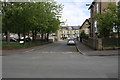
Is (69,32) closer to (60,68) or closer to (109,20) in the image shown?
(109,20)

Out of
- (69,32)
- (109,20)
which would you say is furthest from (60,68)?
(69,32)

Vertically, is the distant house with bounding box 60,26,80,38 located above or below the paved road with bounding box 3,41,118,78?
above

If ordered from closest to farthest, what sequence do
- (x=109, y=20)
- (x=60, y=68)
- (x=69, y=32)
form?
(x=60, y=68)
(x=109, y=20)
(x=69, y=32)

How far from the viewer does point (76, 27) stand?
181 metres

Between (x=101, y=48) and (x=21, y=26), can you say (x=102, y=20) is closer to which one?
(x=101, y=48)

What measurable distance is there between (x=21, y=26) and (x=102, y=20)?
1359 centimetres

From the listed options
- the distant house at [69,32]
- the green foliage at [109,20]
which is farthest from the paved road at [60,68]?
the distant house at [69,32]

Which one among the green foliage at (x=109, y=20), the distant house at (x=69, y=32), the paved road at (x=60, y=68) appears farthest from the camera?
the distant house at (x=69, y=32)

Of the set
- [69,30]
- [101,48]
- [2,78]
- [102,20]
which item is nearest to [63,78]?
[2,78]

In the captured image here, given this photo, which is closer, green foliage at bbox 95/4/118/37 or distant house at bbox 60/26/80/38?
green foliage at bbox 95/4/118/37

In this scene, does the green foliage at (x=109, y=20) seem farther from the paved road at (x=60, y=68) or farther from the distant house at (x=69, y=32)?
the distant house at (x=69, y=32)

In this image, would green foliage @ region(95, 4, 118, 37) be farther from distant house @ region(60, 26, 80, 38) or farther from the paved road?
distant house @ region(60, 26, 80, 38)

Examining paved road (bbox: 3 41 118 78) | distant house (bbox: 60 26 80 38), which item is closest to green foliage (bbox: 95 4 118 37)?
paved road (bbox: 3 41 118 78)

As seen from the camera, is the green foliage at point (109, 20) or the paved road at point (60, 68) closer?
the paved road at point (60, 68)
